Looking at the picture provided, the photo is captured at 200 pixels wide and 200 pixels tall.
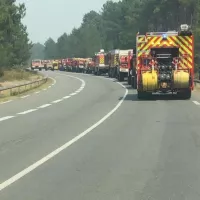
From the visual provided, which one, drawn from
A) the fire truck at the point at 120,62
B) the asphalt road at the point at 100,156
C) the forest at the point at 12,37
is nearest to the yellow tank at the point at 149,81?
the asphalt road at the point at 100,156

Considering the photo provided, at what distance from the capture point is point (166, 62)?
88.5 ft

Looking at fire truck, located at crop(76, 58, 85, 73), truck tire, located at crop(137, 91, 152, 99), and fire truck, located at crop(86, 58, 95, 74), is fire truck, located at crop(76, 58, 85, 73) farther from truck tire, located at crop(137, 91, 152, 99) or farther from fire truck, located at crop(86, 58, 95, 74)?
truck tire, located at crop(137, 91, 152, 99)

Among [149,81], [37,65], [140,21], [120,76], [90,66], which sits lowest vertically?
[37,65]

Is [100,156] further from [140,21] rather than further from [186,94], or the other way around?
[140,21]

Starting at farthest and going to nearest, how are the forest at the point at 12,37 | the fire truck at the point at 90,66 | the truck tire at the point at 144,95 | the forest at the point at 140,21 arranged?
the forest at the point at 140,21
the fire truck at the point at 90,66
the forest at the point at 12,37
the truck tire at the point at 144,95

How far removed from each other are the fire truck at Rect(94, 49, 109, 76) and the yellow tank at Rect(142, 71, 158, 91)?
38553mm

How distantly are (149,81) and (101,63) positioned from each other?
42758 mm

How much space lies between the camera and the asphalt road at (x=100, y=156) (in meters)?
7.39

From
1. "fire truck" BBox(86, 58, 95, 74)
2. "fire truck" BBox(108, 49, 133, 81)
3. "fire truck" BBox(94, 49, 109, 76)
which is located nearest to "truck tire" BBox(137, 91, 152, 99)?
"fire truck" BBox(108, 49, 133, 81)

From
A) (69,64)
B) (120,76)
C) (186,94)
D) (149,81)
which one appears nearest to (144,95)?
(149,81)

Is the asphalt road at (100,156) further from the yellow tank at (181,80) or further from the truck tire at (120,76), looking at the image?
the truck tire at (120,76)

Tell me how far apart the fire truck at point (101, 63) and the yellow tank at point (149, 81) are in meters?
38.6

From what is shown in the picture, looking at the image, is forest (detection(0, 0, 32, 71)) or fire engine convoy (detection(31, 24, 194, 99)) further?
forest (detection(0, 0, 32, 71))

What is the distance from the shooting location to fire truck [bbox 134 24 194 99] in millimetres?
25859
